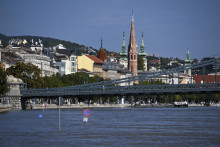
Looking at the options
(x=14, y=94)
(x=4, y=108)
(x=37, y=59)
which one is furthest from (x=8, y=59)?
(x=4, y=108)

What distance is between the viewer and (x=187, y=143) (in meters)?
41.5

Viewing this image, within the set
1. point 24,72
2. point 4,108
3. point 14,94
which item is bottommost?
point 4,108

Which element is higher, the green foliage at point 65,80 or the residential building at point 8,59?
the residential building at point 8,59

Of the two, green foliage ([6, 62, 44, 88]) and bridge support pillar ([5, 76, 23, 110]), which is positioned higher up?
green foliage ([6, 62, 44, 88])

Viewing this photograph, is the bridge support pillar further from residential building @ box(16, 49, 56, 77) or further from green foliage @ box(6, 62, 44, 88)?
residential building @ box(16, 49, 56, 77)

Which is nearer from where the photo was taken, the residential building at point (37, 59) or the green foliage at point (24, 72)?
the green foliage at point (24, 72)

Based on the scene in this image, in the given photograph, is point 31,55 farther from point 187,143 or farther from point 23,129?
point 187,143

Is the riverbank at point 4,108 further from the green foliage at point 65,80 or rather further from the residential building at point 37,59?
the residential building at point 37,59

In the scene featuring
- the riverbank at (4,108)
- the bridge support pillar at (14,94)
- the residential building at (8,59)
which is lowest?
the riverbank at (4,108)

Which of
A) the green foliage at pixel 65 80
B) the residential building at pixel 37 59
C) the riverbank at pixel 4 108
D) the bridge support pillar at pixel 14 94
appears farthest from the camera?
the residential building at pixel 37 59

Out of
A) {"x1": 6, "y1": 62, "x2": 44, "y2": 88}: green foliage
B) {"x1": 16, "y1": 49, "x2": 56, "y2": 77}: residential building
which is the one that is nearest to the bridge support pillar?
{"x1": 6, "y1": 62, "x2": 44, "y2": 88}: green foliage

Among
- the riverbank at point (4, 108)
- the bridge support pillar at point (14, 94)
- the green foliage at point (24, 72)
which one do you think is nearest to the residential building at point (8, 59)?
the green foliage at point (24, 72)

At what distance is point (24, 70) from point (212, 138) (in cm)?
8932

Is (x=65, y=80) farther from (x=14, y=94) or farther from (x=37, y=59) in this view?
(x=14, y=94)
